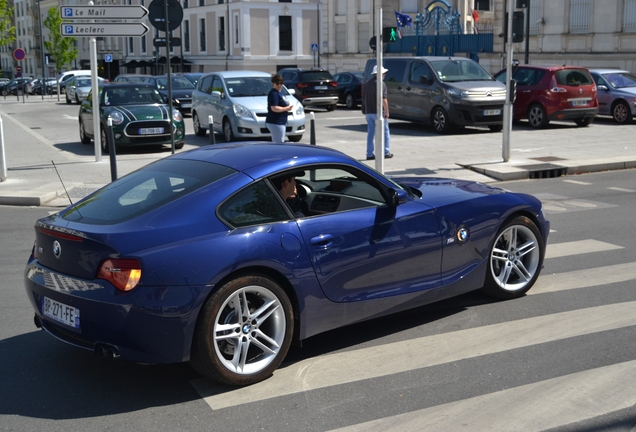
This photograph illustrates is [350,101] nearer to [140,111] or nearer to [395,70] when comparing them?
[395,70]

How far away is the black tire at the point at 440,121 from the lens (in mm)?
20953

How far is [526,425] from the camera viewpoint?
14.1ft

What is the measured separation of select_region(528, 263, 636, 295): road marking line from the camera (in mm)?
7059

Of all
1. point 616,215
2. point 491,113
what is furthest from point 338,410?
point 491,113

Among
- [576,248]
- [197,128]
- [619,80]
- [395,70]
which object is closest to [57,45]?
[197,128]

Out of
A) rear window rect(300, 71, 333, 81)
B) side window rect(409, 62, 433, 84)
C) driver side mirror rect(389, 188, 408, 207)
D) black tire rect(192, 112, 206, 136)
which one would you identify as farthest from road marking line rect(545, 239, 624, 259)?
rear window rect(300, 71, 333, 81)

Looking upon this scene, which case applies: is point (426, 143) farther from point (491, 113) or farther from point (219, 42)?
point (219, 42)

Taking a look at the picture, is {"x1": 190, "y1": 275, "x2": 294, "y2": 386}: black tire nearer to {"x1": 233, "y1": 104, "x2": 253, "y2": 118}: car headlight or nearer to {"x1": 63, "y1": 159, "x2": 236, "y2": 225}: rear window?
Answer: {"x1": 63, "y1": 159, "x2": 236, "y2": 225}: rear window

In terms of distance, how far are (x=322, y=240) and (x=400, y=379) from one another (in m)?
1.02

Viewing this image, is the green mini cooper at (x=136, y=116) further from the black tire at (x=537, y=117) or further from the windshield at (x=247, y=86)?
the black tire at (x=537, y=117)

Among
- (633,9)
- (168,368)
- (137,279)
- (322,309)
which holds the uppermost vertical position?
(633,9)

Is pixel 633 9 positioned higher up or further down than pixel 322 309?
higher up

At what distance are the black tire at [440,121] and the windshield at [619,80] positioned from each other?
6.46 meters

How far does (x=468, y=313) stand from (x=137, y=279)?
292cm
